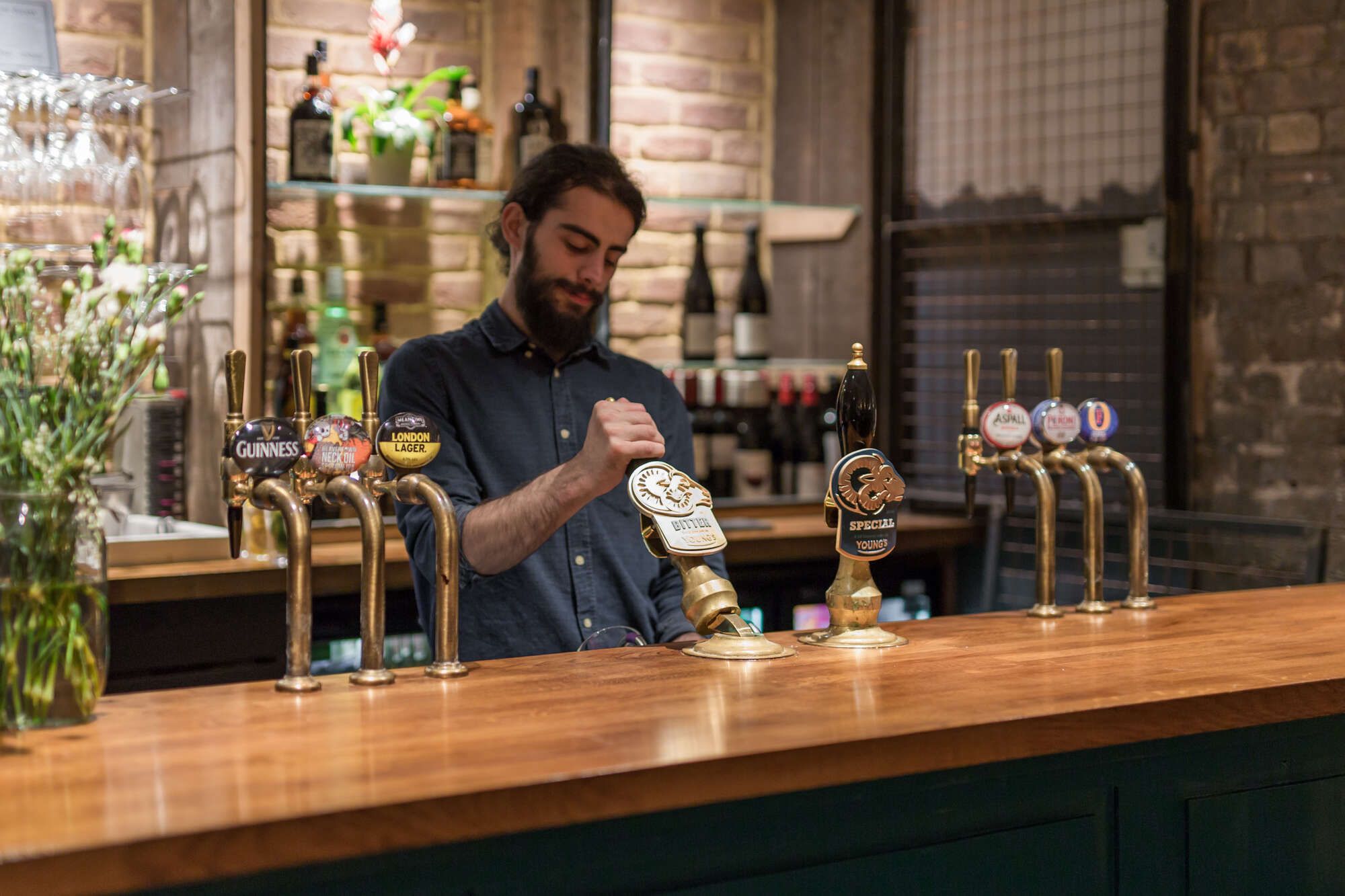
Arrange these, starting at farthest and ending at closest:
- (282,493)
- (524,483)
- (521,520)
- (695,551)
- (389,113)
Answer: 1. (389,113)
2. (524,483)
3. (521,520)
4. (695,551)
5. (282,493)

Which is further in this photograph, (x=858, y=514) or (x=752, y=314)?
(x=752, y=314)

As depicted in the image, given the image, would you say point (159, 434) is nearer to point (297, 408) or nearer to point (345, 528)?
point (345, 528)

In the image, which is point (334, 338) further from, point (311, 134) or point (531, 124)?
point (531, 124)

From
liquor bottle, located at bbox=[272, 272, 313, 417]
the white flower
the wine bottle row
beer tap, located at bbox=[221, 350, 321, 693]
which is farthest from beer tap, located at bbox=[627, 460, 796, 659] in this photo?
the wine bottle row

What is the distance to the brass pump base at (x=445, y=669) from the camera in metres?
1.55

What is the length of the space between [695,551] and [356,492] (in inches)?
15.3

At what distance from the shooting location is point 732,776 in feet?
3.96

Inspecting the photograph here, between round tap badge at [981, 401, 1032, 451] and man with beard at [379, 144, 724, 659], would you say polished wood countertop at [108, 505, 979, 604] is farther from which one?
round tap badge at [981, 401, 1032, 451]

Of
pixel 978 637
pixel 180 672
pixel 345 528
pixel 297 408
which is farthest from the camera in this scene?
pixel 345 528

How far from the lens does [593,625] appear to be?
225 centimetres

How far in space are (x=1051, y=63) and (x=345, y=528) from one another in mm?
2018

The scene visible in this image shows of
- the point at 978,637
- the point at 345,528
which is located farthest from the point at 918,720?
the point at 345,528

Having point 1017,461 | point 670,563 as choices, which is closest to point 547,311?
point 670,563

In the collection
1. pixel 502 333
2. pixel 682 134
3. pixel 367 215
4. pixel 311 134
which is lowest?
pixel 502 333
